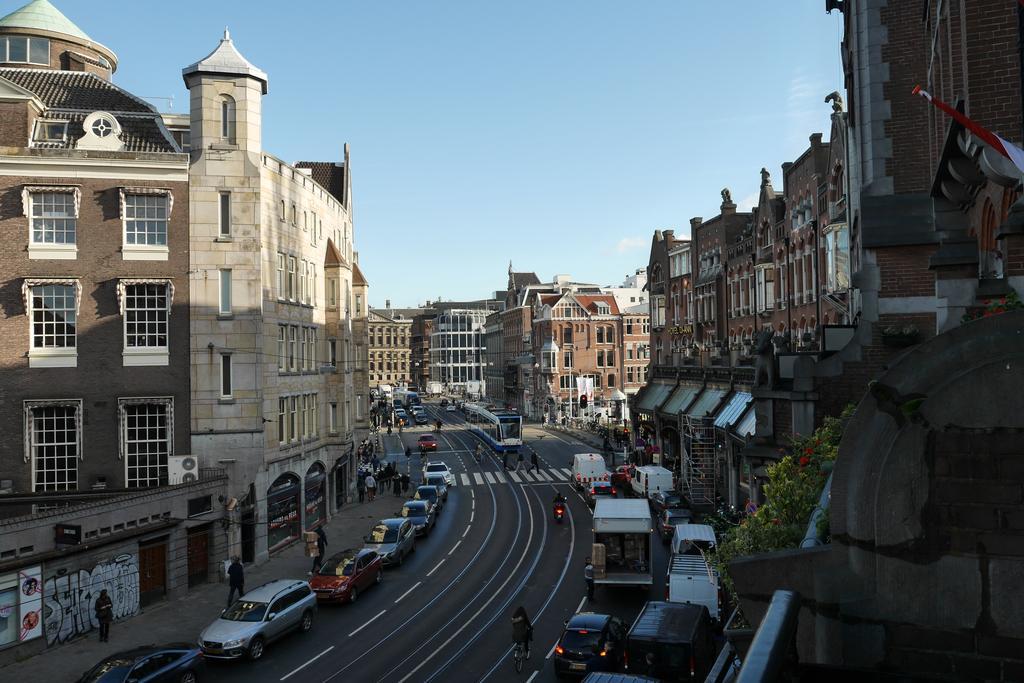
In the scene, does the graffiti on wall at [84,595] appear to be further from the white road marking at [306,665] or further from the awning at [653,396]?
the awning at [653,396]

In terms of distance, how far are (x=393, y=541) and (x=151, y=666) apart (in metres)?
15.2

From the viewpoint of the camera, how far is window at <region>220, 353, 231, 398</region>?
30.7 meters

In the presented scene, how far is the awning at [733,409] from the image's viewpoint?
3578cm

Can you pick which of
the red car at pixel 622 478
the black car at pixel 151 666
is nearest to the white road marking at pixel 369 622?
the black car at pixel 151 666

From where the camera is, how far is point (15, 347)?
2892 centimetres

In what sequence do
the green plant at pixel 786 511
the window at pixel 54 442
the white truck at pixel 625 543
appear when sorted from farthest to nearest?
the window at pixel 54 442 → the white truck at pixel 625 543 → the green plant at pixel 786 511

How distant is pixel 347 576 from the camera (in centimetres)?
2580

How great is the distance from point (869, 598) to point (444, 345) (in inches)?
6692

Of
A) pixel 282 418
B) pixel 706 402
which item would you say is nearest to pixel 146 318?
pixel 282 418

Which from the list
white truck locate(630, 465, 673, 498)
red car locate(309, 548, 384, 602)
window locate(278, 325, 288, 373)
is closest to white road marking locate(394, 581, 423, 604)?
red car locate(309, 548, 384, 602)

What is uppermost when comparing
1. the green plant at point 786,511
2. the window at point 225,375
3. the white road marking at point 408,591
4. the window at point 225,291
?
the window at point 225,291

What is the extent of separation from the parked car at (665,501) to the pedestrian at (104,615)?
24037 mm

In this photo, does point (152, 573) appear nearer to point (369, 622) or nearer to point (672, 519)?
point (369, 622)

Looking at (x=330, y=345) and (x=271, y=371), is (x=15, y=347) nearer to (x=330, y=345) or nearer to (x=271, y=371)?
(x=271, y=371)
